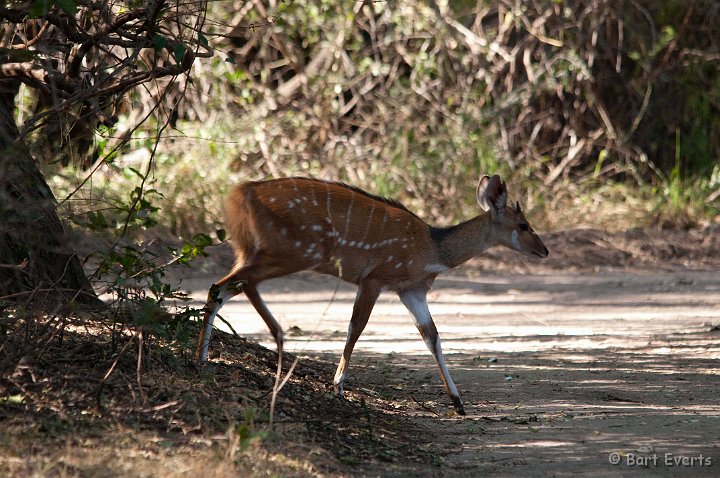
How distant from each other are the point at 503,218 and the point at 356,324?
1.68 meters

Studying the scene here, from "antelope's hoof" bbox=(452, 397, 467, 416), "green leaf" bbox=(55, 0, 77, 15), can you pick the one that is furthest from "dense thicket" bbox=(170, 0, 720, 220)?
"green leaf" bbox=(55, 0, 77, 15)

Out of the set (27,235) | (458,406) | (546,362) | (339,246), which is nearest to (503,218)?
(546,362)

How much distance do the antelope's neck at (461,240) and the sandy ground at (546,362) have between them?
806mm

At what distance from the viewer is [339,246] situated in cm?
670

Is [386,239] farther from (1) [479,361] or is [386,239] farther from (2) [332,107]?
(2) [332,107]

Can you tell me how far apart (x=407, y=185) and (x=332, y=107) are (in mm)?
1578

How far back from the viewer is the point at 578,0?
13922 mm

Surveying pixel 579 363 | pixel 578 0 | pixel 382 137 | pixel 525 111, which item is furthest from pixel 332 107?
pixel 579 363

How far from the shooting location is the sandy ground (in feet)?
16.7

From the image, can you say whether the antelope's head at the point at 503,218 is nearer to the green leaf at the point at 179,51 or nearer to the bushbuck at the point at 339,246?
the bushbuck at the point at 339,246

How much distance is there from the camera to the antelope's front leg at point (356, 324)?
6162 millimetres

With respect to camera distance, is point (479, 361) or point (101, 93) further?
point (479, 361)

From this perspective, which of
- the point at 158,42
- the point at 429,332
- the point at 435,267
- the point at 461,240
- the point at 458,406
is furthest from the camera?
the point at 461,240

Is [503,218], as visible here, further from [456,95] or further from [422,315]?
[456,95]
